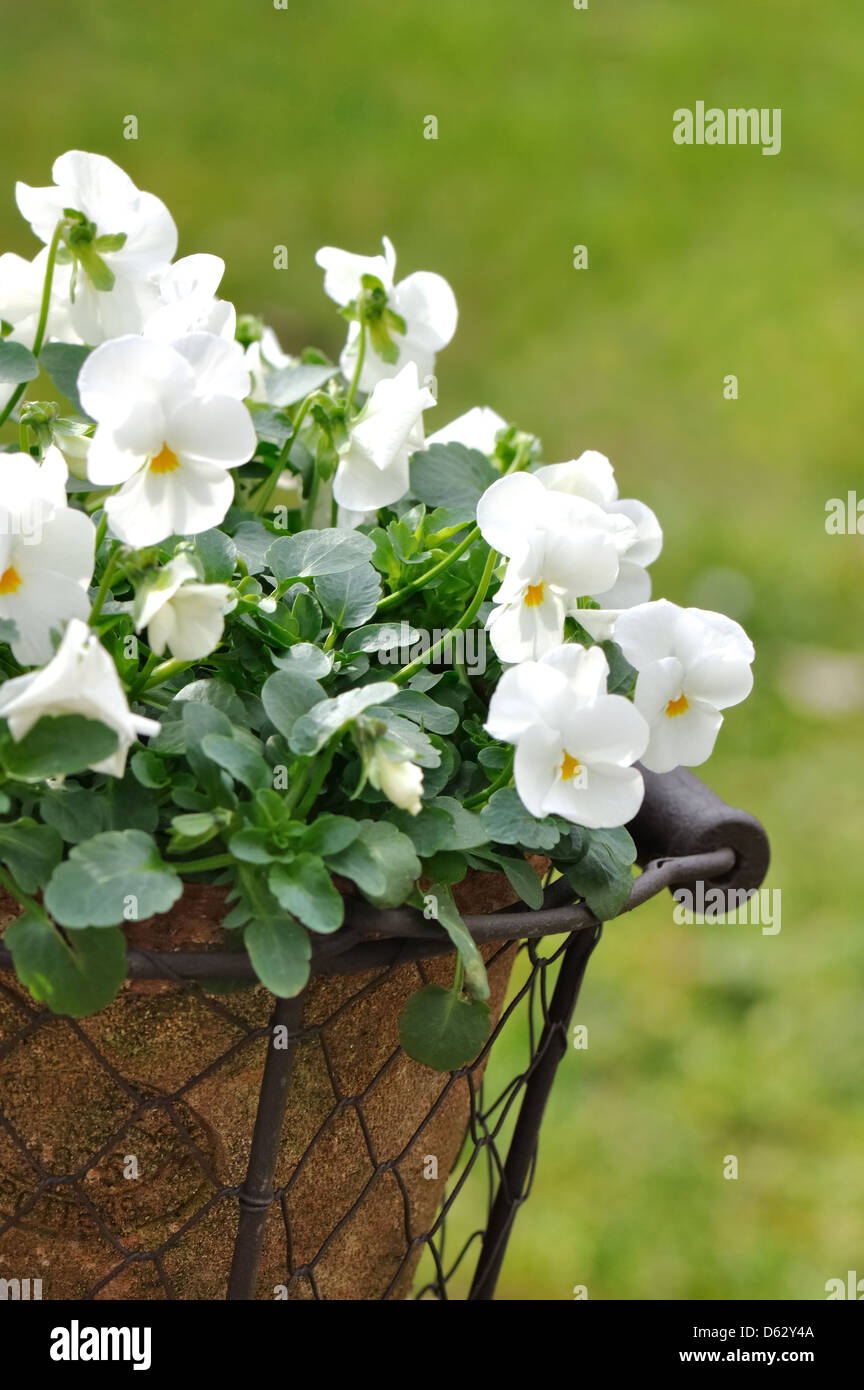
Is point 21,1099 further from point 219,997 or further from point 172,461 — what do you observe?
point 172,461

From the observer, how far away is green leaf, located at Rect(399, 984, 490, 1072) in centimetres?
58

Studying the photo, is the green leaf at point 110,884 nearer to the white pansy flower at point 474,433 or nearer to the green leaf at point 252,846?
the green leaf at point 252,846

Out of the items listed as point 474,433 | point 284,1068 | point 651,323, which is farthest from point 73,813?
point 651,323

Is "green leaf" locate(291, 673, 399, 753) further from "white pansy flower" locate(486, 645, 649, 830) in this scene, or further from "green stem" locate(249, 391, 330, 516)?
"green stem" locate(249, 391, 330, 516)

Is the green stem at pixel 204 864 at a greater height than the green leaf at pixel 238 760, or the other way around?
the green leaf at pixel 238 760

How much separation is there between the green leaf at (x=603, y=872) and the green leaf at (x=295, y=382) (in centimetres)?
30

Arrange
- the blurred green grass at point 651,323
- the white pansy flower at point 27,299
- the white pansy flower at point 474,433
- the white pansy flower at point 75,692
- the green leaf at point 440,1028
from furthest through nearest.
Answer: the blurred green grass at point 651,323, the white pansy flower at point 474,433, the white pansy flower at point 27,299, the green leaf at point 440,1028, the white pansy flower at point 75,692

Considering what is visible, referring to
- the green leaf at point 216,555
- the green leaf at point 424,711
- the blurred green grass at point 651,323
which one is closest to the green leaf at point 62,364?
the green leaf at point 216,555

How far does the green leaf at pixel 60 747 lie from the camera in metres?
0.50

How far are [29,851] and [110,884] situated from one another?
36 mm

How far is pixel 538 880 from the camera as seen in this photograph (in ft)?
1.96

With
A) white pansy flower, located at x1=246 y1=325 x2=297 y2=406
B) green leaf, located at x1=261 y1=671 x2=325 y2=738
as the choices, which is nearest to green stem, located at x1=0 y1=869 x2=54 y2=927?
green leaf, located at x1=261 y1=671 x2=325 y2=738

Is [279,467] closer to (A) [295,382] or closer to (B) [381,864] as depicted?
(A) [295,382]
